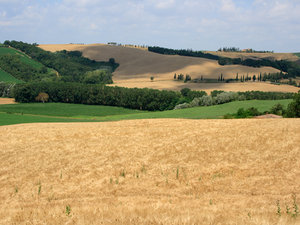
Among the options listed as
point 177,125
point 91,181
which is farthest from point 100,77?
point 91,181

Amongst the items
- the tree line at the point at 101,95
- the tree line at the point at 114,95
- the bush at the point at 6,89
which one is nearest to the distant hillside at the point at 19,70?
the bush at the point at 6,89

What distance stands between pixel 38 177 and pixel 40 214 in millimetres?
9185

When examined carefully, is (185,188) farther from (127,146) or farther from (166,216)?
(127,146)

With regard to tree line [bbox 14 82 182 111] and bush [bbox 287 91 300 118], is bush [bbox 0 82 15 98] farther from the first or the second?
bush [bbox 287 91 300 118]

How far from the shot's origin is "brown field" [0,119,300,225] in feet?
41.1

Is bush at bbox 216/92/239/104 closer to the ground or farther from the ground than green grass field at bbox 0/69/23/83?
closer to the ground

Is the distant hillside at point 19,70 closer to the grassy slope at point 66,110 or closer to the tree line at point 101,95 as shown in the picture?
the tree line at point 101,95

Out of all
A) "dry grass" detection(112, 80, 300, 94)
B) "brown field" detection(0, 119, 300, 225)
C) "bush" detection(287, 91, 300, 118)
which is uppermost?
"dry grass" detection(112, 80, 300, 94)

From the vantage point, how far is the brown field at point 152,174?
12.5 metres

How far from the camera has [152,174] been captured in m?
20.8

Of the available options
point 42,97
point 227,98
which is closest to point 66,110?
point 42,97

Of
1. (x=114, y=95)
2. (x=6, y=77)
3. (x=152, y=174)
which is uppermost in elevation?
(x=6, y=77)

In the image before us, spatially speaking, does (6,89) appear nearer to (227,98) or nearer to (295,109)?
(227,98)

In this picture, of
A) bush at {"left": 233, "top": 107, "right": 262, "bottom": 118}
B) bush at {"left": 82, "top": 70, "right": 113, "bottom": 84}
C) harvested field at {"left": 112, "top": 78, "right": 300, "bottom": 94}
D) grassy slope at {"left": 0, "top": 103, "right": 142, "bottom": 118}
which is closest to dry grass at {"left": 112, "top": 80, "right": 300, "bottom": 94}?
harvested field at {"left": 112, "top": 78, "right": 300, "bottom": 94}
